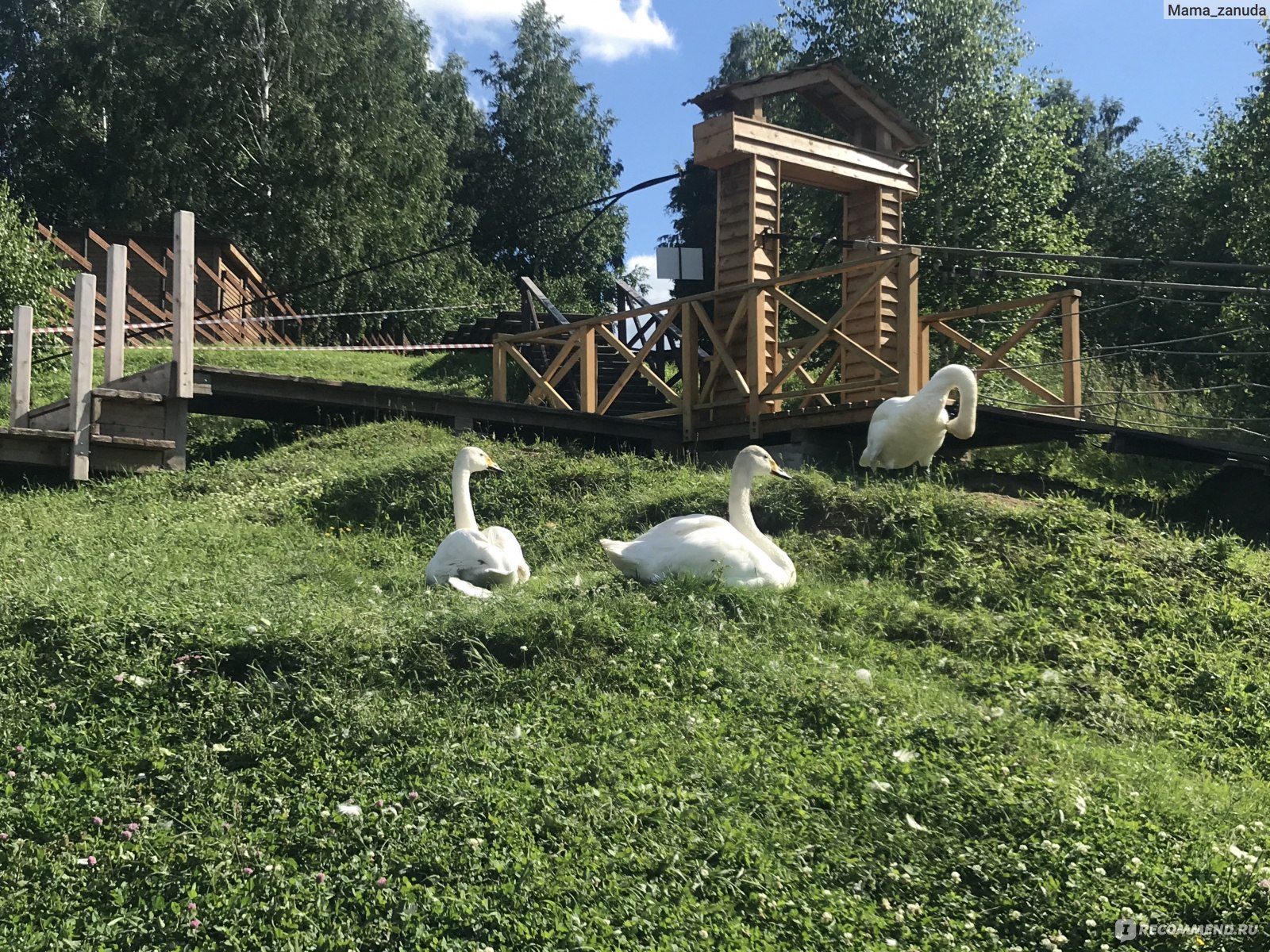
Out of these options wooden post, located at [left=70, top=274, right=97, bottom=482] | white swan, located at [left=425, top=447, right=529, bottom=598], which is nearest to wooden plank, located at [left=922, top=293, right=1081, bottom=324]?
white swan, located at [left=425, top=447, right=529, bottom=598]

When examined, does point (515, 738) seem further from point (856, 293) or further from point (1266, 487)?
point (1266, 487)

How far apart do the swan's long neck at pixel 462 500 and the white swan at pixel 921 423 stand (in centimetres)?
342

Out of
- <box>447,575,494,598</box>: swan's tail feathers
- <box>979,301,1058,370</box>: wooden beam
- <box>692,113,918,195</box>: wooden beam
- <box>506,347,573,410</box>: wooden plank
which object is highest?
<box>692,113,918,195</box>: wooden beam

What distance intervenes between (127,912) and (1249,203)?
74.7 ft

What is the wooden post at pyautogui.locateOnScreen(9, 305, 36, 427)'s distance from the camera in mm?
12547

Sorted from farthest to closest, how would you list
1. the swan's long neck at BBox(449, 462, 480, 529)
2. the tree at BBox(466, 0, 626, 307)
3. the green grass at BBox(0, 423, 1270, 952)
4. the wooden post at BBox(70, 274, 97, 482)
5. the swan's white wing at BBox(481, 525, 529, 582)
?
the tree at BBox(466, 0, 626, 307) → the wooden post at BBox(70, 274, 97, 482) → the swan's long neck at BBox(449, 462, 480, 529) → the swan's white wing at BBox(481, 525, 529, 582) → the green grass at BBox(0, 423, 1270, 952)

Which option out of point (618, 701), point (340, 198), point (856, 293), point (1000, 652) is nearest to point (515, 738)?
point (618, 701)

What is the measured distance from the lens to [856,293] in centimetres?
1249

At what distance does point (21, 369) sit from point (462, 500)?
588 cm

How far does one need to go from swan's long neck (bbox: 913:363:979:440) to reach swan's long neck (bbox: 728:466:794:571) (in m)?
2.27

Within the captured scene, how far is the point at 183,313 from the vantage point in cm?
1279

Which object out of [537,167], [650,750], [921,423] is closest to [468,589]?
[650,750]

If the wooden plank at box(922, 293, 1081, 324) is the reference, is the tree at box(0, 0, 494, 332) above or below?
above

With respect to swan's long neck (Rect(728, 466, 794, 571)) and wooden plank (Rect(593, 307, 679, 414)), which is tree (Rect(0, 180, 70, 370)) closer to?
wooden plank (Rect(593, 307, 679, 414))
